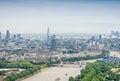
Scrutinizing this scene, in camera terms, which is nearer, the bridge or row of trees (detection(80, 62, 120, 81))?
row of trees (detection(80, 62, 120, 81))

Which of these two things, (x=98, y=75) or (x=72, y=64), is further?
(x=72, y=64)

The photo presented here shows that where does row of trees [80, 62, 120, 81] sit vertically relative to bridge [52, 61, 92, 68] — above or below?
above

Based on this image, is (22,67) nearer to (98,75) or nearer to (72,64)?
(72,64)

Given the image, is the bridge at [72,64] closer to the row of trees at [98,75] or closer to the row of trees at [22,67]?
the row of trees at [22,67]

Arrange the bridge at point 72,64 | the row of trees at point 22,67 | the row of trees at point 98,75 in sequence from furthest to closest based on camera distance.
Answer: the bridge at point 72,64 < the row of trees at point 22,67 < the row of trees at point 98,75

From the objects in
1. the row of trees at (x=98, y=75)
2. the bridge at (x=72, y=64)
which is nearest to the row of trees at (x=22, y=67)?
the bridge at (x=72, y=64)

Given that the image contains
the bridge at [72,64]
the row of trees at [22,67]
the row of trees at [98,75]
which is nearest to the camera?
the row of trees at [98,75]

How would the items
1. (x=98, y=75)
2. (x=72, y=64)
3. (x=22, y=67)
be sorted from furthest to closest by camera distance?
(x=72, y=64), (x=22, y=67), (x=98, y=75)

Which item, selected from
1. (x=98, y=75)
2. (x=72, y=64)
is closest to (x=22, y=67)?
(x=72, y=64)

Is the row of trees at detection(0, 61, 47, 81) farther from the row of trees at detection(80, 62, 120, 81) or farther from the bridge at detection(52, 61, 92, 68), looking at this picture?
the row of trees at detection(80, 62, 120, 81)

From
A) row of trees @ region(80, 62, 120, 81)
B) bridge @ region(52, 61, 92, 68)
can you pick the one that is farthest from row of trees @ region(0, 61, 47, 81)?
row of trees @ region(80, 62, 120, 81)

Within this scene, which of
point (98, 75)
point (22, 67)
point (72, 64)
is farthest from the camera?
point (72, 64)

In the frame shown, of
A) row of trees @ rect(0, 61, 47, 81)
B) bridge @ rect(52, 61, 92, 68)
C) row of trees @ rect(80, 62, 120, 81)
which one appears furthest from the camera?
bridge @ rect(52, 61, 92, 68)
